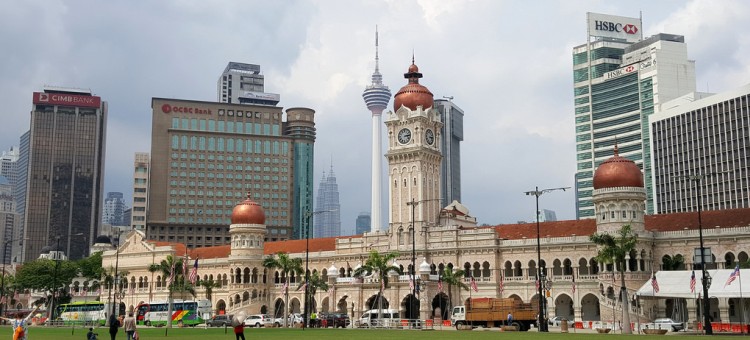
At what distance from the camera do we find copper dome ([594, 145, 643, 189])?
79438 millimetres

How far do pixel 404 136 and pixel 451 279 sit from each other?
22010mm

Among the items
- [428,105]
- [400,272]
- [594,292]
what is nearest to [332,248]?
[400,272]

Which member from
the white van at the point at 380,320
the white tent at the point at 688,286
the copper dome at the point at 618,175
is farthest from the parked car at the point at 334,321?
the copper dome at the point at 618,175

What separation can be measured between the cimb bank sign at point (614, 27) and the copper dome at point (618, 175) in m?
108

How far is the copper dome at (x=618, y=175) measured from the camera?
79.4 meters

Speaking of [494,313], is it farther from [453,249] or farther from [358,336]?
[358,336]

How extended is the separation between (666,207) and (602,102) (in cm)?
3134

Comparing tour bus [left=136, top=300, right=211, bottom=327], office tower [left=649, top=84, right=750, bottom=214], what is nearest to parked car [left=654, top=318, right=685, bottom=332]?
tour bus [left=136, top=300, right=211, bottom=327]

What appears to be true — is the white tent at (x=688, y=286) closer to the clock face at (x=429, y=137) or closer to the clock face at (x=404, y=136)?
the clock face at (x=429, y=137)

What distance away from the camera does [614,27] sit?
18400 centimetres

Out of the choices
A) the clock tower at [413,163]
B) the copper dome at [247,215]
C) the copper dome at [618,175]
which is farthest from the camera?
the copper dome at [247,215]

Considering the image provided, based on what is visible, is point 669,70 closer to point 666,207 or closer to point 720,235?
point 666,207

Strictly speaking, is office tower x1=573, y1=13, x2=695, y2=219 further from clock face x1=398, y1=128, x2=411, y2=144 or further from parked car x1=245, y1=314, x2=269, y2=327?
parked car x1=245, y1=314, x2=269, y2=327

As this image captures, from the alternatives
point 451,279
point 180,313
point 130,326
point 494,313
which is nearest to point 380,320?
point 494,313
